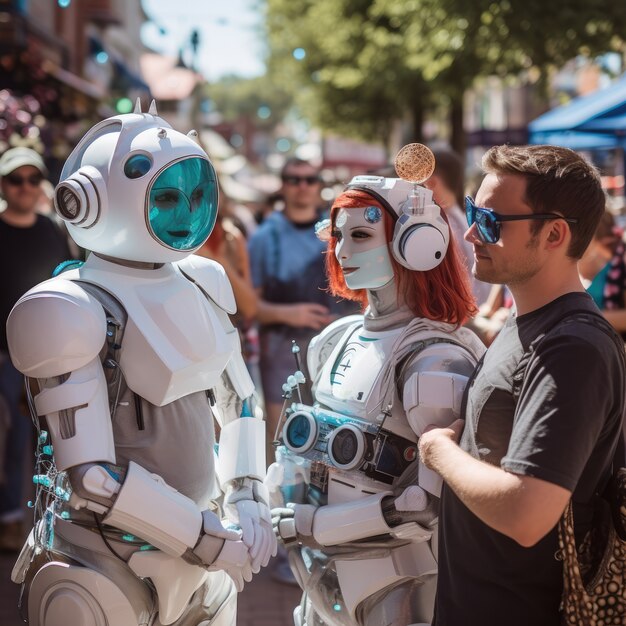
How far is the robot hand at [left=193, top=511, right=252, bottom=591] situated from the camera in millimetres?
2666

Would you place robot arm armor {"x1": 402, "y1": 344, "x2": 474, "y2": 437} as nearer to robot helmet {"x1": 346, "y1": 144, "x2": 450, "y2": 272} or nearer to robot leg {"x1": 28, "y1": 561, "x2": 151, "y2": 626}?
robot helmet {"x1": 346, "y1": 144, "x2": 450, "y2": 272}

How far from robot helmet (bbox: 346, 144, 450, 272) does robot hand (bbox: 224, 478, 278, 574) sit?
815mm

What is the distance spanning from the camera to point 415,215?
3.10 m

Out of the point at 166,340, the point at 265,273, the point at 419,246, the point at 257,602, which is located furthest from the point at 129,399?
the point at 265,273

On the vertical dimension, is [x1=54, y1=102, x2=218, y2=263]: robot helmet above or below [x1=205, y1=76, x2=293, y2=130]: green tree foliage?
below

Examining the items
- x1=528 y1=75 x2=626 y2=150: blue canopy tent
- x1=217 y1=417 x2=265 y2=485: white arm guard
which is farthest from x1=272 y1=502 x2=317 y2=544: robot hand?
x1=528 y1=75 x2=626 y2=150: blue canopy tent

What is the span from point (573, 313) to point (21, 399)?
4.12 metres

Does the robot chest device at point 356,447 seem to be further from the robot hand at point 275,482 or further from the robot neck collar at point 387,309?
the robot neck collar at point 387,309

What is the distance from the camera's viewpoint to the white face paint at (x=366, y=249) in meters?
3.16

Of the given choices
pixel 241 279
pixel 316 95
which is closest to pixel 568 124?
pixel 241 279

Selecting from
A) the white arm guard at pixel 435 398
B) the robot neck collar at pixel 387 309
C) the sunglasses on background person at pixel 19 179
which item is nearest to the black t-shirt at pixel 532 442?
the white arm guard at pixel 435 398

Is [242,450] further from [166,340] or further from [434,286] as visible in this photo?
[434,286]

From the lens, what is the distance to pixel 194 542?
2.65 meters

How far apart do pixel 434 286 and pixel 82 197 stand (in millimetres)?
1117
